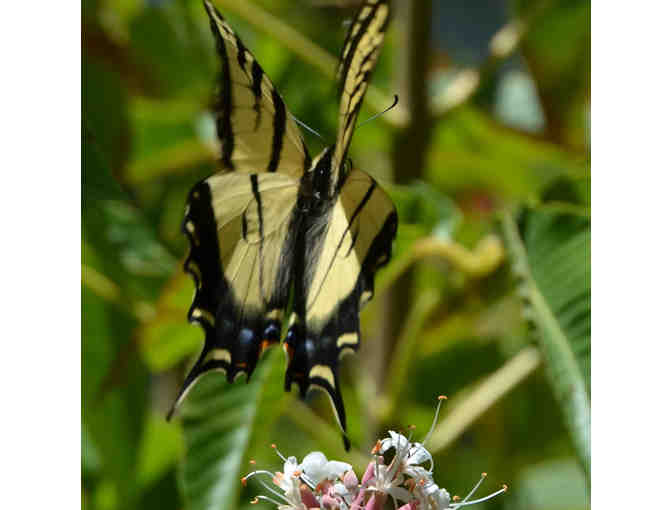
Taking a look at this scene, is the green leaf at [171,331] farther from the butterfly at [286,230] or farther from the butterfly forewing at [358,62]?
the butterfly forewing at [358,62]

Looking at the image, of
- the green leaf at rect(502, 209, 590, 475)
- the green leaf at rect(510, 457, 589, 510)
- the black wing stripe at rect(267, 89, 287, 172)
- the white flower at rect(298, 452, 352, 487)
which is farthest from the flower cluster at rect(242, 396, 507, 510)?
the green leaf at rect(510, 457, 589, 510)

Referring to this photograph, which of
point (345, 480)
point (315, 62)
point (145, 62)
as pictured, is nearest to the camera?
point (345, 480)

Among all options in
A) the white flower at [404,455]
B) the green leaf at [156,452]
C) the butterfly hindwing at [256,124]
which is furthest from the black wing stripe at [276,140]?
the green leaf at [156,452]
